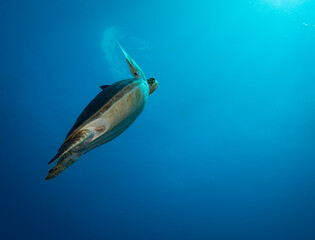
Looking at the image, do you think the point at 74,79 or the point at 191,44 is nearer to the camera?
the point at 191,44

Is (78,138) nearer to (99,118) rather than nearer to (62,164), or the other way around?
(99,118)

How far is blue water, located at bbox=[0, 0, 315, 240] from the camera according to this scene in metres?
12.3

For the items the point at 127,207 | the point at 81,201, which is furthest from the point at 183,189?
the point at 81,201

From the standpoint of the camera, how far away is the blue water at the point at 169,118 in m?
12.3

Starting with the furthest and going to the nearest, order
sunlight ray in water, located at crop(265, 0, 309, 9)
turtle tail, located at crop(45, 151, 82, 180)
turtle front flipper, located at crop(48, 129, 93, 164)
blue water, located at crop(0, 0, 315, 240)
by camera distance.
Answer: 1. blue water, located at crop(0, 0, 315, 240)
2. sunlight ray in water, located at crop(265, 0, 309, 9)
3. turtle tail, located at crop(45, 151, 82, 180)
4. turtle front flipper, located at crop(48, 129, 93, 164)

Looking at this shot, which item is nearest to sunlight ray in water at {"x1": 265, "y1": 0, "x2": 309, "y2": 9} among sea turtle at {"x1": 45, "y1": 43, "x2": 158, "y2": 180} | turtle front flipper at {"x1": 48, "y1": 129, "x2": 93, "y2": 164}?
sea turtle at {"x1": 45, "y1": 43, "x2": 158, "y2": 180}

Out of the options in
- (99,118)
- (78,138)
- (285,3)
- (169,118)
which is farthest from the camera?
(169,118)

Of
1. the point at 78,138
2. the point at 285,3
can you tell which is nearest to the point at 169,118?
the point at 285,3

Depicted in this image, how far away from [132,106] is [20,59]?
1833 centimetres

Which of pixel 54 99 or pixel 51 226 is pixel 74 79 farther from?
pixel 51 226

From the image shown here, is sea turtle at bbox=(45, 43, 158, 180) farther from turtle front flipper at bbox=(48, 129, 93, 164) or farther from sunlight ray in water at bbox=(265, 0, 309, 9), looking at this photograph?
sunlight ray in water at bbox=(265, 0, 309, 9)

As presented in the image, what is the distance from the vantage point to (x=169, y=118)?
20.4 metres

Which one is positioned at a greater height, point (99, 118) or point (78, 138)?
point (99, 118)

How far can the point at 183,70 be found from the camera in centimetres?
1524
